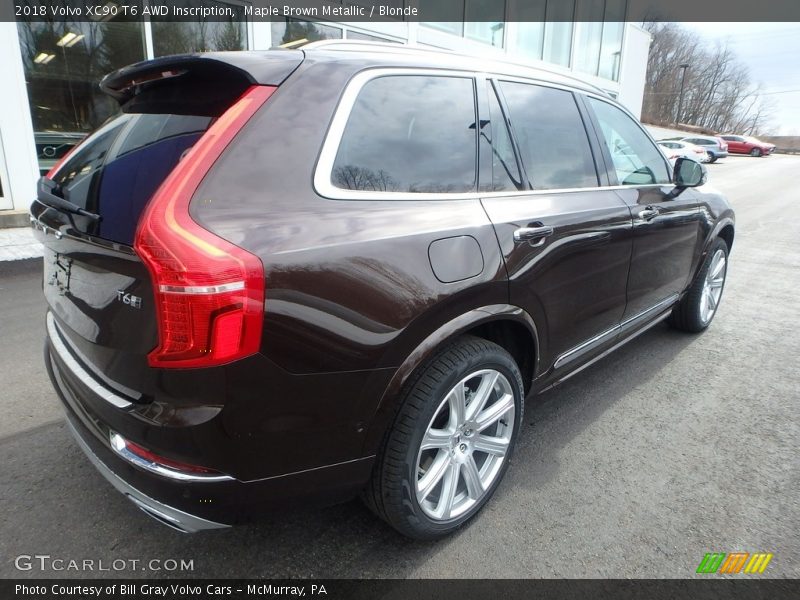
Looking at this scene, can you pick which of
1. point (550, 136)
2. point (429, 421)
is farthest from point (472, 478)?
point (550, 136)

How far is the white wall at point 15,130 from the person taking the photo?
7344mm

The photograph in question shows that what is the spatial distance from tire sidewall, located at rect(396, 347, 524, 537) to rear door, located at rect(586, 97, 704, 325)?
1.25 meters

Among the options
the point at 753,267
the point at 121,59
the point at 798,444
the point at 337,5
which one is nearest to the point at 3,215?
the point at 121,59

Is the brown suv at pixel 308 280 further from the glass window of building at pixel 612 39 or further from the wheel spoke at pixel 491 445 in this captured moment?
the glass window of building at pixel 612 39

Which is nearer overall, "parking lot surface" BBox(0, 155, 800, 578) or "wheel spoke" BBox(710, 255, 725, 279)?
"parking lot surface" BBox(0, 155, 800, 578)

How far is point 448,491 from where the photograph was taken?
210cm

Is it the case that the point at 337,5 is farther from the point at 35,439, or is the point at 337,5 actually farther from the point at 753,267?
the point at 35,439

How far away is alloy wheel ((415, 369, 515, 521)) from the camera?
2039 mm

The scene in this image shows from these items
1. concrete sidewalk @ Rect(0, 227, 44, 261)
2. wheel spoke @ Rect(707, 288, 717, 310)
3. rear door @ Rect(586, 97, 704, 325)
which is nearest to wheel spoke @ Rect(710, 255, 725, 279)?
wheel spoke @ Rect(707, 288, 717, 310)

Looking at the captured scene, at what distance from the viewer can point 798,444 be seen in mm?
2857

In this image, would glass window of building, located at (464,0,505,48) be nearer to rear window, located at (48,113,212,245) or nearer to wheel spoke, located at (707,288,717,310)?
wheel spoke, located at (707,288,717,310)

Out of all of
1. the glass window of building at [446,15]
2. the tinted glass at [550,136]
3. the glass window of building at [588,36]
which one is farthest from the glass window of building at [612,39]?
the tinted glass at [550,136]

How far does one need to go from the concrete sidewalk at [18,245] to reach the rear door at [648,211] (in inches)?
241

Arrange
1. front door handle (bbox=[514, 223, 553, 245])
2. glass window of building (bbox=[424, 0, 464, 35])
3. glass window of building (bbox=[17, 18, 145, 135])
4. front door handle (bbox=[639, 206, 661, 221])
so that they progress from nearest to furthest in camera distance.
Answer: front door handle (bbox=[514, 223, 553, 245]) → front door handle (bbox=[639, 206, 661, 221]) → glass window of building (bbox=[17, 18, 145, 135]) → glass window of building (bbox=[424, 0, 464, 35])
